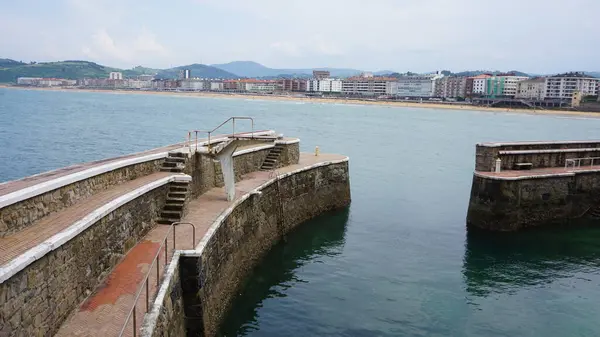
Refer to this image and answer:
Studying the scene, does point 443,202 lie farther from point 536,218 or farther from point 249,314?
point 249,314

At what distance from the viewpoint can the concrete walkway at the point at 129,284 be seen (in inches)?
404

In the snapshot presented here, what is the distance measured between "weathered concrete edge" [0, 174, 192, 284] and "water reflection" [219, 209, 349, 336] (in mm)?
4534

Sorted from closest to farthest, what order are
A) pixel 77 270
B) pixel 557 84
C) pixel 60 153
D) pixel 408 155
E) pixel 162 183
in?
1. pixel 77 270
2. pixel 162 183
3. pixel 60 153
4. pixel 408 155
5. pixel 557 84

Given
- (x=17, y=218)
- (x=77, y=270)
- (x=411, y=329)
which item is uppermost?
(x=17, y=218)

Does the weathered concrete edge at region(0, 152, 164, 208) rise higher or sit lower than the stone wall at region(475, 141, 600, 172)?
Answer: higher

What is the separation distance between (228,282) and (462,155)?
1819 inches

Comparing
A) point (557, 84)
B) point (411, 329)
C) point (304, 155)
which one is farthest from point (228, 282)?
point (557, 84)

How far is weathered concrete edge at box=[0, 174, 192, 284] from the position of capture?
28.8ft

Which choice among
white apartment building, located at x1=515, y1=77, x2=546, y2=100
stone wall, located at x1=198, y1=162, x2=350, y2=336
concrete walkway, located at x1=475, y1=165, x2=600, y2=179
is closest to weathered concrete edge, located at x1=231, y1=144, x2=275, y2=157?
stone wall, located at x1=198, y1=162, x2=350, y2=336

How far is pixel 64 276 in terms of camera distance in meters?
10.7

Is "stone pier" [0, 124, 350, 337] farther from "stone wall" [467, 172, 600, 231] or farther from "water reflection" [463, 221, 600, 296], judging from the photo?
"stone wall" [467, 172, 600, 231]

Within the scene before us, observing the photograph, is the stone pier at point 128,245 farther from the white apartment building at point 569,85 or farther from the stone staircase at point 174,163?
the white apartment building at point 569,85

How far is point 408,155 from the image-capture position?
56.8m

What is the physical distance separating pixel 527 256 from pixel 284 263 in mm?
10548
